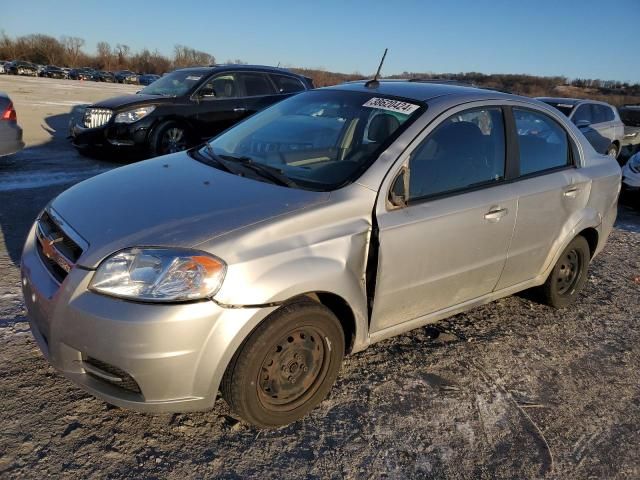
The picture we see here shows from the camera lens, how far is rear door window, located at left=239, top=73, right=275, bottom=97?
971 centimetres

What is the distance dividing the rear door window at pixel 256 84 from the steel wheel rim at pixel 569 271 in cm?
695

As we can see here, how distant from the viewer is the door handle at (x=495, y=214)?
3.32 meters

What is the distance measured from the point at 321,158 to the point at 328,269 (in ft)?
3.19

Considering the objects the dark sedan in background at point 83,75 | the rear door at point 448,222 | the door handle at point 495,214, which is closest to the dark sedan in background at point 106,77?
the dark sedan in background at point 83,75

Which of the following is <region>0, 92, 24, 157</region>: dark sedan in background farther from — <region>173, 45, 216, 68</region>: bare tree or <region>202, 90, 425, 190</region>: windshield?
<region>173, 45, 216, 68</region>: bare tree

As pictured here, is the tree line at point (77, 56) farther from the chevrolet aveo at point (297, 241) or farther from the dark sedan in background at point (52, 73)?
the chevrolet aveo at point (297, 241)

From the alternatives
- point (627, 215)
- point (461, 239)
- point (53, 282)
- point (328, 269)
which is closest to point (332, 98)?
point (461, 239)

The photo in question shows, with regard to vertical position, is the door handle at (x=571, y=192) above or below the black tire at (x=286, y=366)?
above

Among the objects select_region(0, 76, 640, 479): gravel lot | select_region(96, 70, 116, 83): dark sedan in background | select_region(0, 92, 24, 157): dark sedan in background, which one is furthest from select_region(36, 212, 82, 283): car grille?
select_region(96, 70, 116, 83): dark sedan in background

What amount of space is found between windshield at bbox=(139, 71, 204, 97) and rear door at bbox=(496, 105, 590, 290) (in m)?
6.72

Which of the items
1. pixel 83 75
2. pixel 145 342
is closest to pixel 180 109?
pixel 145 342

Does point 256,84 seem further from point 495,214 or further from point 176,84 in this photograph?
point 495,214

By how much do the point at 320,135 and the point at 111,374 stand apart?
2.01 metres

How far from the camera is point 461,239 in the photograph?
319cm
